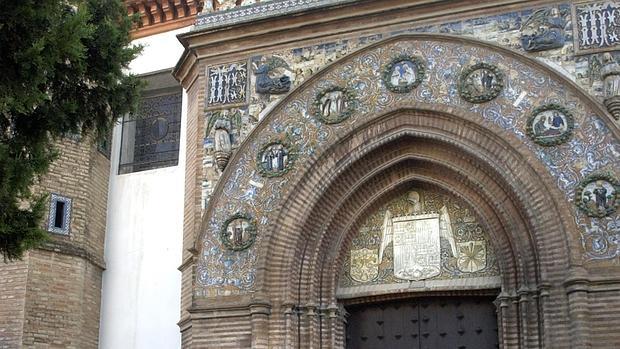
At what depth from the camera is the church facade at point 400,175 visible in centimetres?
1159

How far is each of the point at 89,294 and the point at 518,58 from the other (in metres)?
7.49

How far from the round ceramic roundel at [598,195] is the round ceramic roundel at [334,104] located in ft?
10.8

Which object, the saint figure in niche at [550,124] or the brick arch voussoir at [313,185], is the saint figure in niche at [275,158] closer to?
the brick arch voussoir at [313,185]

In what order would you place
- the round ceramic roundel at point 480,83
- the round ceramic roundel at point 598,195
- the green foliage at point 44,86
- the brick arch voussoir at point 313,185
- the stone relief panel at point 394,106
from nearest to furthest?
the green foliage at point 44,86, the round ceramic roundel at point 598,195, the stone relief panel at point 394,106, the round ceramic roundel at point 480,83, the brick arch voussoir at point 313,185

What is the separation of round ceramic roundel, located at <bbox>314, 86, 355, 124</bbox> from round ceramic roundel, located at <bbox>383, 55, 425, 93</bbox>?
58 cm

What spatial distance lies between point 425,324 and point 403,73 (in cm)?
343

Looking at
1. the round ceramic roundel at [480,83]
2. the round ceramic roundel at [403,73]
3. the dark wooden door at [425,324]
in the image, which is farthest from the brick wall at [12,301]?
the round ceramic roundel at [480,83]

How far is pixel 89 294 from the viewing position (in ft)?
48.0

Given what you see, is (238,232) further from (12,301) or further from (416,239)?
(12,301)

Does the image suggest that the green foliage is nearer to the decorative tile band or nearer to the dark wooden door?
the decorative tile band

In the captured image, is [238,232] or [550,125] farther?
[238,232]

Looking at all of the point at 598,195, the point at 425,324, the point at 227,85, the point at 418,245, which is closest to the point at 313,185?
the point at 418,245

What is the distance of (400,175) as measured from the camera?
12.9m

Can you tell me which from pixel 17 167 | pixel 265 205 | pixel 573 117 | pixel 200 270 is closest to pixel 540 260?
pixel 573 117
